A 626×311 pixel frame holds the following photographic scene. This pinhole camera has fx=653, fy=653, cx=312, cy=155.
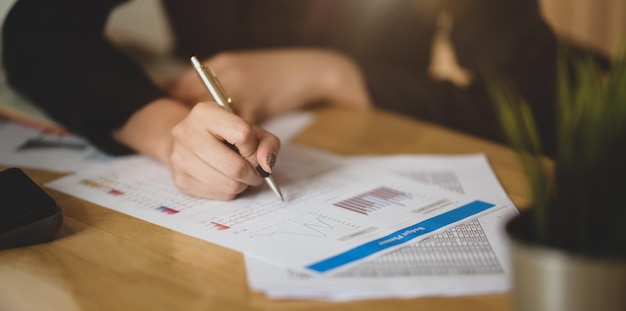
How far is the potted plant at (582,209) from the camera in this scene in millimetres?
440

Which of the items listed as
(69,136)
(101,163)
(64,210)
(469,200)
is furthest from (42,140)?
(469,200)

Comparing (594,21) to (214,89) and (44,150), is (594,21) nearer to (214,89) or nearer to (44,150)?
(214,89)

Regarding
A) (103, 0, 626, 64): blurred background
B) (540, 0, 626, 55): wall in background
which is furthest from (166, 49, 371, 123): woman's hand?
→ (540, 0, 626, 55): wall in background

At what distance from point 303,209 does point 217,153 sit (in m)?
0.12

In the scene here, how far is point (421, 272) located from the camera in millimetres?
612

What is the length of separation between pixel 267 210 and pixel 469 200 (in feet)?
0.80

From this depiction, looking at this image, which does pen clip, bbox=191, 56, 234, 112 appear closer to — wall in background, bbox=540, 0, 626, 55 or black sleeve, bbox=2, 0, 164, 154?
black sleeve, bbox=2, 0, 164, 154

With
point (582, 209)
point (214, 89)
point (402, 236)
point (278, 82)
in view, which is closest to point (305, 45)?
point (278, 82)

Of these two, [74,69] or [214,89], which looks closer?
[214,89]

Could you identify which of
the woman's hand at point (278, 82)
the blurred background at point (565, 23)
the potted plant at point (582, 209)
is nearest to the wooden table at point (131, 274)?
the potted plant at point (582, 209)

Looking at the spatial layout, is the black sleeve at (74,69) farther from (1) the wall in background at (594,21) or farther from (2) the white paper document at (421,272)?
(1) the wall in background at (594,21)

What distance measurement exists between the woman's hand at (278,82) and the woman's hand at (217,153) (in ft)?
0.97

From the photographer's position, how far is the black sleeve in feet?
3.20

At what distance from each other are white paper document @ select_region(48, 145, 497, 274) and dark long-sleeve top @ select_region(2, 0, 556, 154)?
0.47 feet
